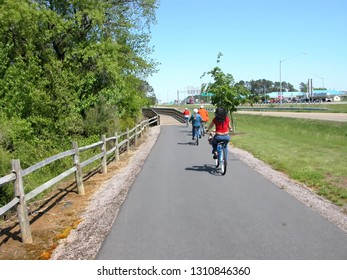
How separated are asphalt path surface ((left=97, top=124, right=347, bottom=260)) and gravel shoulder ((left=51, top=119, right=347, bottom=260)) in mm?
185

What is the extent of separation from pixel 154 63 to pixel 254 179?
72.8 ft

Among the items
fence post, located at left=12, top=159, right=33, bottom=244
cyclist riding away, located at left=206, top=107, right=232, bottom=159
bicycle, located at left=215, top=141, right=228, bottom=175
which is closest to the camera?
fence post, located at left=12, top=159, right=33, bottom=244

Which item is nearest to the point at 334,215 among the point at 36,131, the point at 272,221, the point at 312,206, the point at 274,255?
the point at 312,206

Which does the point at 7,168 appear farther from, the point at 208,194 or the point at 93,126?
Answer: the point at 93,126

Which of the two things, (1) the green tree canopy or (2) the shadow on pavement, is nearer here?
(2) the shadow on pavement

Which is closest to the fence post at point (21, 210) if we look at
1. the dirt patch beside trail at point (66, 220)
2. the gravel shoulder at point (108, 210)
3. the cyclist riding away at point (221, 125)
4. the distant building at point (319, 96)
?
the dirt patch beside trail at point (66, 220)

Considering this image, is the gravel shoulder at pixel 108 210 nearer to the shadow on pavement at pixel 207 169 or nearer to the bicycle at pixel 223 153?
the bicycle at pixel 223 153

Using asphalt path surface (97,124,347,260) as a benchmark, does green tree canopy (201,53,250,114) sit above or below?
above

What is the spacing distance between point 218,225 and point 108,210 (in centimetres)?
238

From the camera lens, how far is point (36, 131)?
23.0 meters

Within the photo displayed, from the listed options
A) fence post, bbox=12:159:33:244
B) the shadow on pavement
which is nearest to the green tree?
the shadow on pavement

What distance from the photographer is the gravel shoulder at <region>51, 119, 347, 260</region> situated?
208 inches

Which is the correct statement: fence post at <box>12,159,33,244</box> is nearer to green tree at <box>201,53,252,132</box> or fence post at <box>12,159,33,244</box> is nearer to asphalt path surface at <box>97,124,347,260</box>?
asphalt path surface at <box>97,124,347,260</box>

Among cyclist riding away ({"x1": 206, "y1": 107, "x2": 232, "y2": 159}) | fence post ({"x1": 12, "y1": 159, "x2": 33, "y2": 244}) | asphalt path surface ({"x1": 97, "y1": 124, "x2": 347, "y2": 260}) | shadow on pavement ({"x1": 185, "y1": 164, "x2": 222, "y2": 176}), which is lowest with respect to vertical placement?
shadow on pavement ({"x1": 185, "y1": 164, "x2": 222, "y2": 176})
